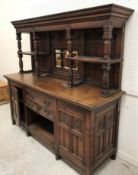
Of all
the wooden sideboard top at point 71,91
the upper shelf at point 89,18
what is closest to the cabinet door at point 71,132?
the wooden sideboard top at point 71,91

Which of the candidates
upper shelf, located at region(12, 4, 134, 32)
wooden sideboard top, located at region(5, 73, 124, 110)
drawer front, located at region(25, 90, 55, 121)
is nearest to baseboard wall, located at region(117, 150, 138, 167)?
wooden sideboard top, located at region(5, 73, 124, 110)

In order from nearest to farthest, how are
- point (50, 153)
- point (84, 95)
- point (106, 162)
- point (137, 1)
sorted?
point (137, 1)
point (84, 95)
point (106, 162)
point (50, 153)

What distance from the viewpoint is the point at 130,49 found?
1851 millimetres

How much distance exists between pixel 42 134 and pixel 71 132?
2.30 ft

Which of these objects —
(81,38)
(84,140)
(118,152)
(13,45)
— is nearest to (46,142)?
(84,140)

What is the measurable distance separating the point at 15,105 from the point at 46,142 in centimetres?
83

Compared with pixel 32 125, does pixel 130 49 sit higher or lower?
higher

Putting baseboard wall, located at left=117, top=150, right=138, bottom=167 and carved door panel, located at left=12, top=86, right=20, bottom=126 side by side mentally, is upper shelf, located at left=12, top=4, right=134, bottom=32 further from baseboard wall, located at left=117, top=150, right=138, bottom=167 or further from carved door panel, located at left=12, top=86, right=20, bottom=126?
baseboard wall, located at left=117, top=150, right=138, bottom=167

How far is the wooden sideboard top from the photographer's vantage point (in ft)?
5.46

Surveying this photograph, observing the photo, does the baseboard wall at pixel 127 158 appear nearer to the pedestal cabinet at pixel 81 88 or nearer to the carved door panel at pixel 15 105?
the pedestal cabinet at pixel 81 88

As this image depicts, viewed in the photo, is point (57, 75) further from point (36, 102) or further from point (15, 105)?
point (15, 105)

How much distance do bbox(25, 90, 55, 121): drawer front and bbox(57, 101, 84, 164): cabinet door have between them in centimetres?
16

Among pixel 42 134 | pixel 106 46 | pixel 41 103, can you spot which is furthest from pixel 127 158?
pixel 106 46

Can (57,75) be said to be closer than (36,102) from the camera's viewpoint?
No
